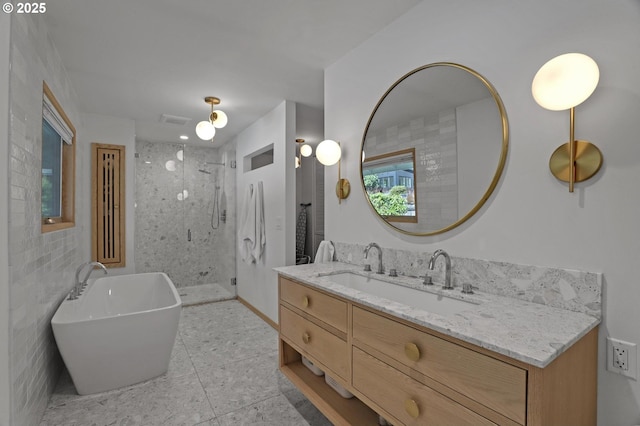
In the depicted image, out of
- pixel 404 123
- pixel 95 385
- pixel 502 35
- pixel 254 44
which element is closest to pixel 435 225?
pixel 404 123

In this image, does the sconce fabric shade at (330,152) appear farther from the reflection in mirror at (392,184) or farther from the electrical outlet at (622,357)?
the electrical outlet at (622,357)

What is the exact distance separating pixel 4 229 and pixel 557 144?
2.43 metres

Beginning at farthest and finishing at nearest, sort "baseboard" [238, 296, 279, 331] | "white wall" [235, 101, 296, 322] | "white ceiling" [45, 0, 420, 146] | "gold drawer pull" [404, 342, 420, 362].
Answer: "baseboard" [238, 296, 279, 331], "white wall" [235, 101, 296, 322], "white ceiling" [45, 0, 420, 146], "gold drawer pull" [404, 342, 420, 362]

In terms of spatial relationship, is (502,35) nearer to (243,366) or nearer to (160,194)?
(243,366)

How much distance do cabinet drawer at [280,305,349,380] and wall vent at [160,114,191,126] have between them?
300 cm

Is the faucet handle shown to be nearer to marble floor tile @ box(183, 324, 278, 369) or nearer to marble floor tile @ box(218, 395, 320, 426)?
marble floor tile @ box(218, 395, 320, 426)

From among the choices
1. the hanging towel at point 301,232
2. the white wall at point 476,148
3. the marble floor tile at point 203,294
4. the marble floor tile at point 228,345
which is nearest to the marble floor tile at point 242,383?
the marble floor tile at point 228,345

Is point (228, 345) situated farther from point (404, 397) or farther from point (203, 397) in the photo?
point (404, 397)

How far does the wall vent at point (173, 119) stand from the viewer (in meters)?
3.92

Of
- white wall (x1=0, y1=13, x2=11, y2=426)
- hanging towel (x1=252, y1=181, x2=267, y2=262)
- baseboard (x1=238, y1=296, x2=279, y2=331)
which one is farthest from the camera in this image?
hanging towel (x1=252, y1=181, x2=267, y2=262)

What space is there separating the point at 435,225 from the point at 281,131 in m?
2.25

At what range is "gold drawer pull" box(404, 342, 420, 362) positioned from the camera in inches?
46.6

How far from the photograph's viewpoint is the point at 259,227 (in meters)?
3.81

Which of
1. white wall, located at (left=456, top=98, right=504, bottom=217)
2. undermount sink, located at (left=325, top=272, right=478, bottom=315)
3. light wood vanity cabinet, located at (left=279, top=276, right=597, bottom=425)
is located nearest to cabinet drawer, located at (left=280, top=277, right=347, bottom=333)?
light wood vanity cabinet, located at (left=279, top=276, right=597, bottom=425)
